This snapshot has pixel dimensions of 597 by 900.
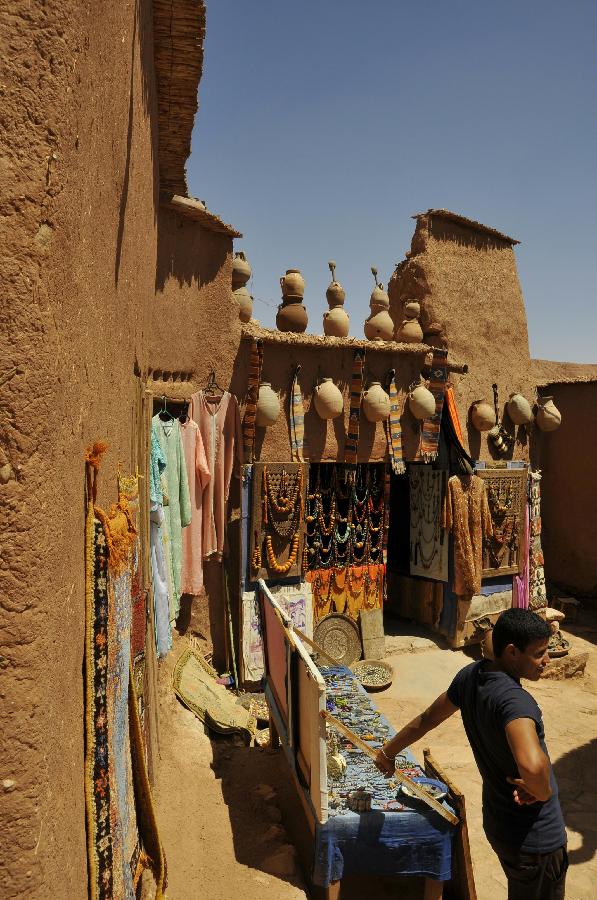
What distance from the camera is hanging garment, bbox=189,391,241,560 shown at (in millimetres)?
6324

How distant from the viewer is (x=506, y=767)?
2295 mm

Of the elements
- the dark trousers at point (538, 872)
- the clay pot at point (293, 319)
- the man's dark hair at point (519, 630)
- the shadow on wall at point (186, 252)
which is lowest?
the dark trousers at point (538, 872)

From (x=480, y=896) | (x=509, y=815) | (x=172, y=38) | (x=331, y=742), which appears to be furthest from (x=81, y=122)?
(x=480, y=896)

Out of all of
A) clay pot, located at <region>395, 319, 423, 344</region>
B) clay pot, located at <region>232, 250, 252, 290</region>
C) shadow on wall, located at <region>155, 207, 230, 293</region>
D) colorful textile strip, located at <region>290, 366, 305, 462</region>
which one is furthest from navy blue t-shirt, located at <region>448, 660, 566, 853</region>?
clay pot, located at <region>395, 319, 423, 344</region>

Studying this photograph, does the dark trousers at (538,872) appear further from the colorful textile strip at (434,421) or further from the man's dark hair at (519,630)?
the colorful textile strip at (434,421)

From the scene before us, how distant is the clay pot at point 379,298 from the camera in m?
8.37

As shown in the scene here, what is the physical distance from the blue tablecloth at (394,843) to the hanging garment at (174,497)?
2.31 metres

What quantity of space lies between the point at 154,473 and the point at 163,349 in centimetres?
177

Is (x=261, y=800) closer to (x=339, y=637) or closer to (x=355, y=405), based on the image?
(x=339, y=637)

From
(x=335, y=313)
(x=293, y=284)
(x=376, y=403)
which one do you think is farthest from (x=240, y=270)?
(x=376, y=403)

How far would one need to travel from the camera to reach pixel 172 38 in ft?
12.6

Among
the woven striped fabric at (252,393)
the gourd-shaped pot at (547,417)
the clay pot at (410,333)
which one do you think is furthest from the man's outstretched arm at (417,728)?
the gourd-shaped pot at (547,417)

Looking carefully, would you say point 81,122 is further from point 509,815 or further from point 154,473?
point 154,473

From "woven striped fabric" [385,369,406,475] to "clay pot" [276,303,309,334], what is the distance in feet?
4.25
